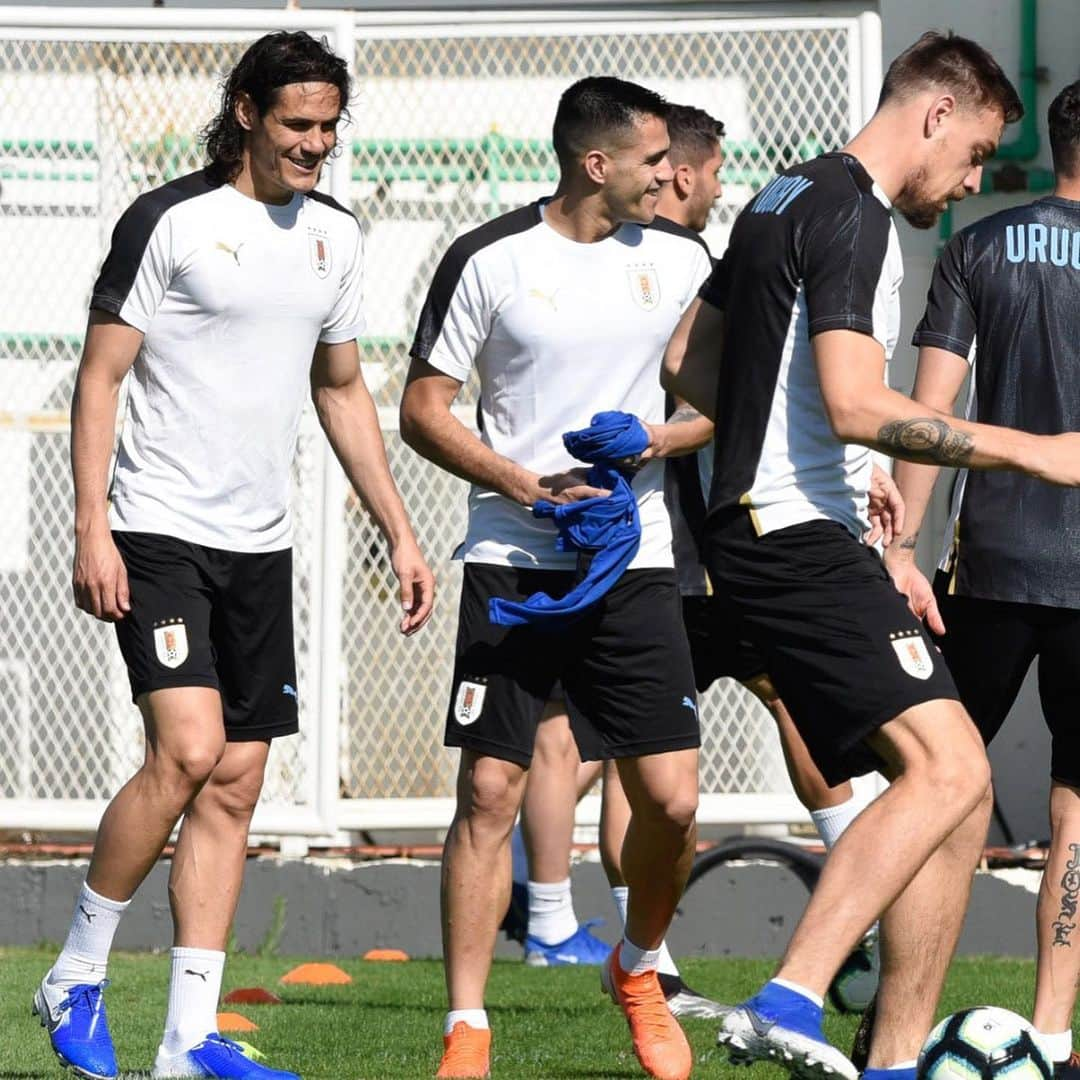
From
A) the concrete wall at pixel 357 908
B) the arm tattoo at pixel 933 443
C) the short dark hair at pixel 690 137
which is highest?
the short dark hair at pixel 690 137

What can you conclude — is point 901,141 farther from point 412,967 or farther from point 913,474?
point 412,967

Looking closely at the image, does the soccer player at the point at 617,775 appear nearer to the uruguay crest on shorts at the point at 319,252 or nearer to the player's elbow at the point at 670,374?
the player's elbow at the point at 670,374

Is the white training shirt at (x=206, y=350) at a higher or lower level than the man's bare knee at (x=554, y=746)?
higher

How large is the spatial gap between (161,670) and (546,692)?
97cm

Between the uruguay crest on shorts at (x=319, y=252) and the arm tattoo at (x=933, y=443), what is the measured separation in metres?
1.57

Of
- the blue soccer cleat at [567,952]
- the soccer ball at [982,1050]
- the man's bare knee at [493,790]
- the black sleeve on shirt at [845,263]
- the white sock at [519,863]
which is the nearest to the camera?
the soccer ball at [982,1050]

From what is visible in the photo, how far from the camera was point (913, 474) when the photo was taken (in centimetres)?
502

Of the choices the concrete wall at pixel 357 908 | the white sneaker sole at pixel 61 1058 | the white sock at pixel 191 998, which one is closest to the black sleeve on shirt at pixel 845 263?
the white sock at pixel 191 998

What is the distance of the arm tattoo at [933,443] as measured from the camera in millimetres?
3984

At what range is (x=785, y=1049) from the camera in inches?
147

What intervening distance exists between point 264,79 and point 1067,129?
6.04ft

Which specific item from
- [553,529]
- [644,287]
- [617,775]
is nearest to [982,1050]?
[553,529]

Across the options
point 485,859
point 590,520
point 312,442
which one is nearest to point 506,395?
point 590,520

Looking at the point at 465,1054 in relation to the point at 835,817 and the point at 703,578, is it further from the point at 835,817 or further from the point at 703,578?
the point at 703,578
